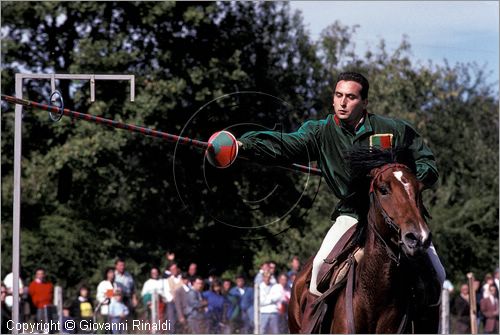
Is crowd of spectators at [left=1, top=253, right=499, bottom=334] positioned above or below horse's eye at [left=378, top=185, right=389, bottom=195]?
below

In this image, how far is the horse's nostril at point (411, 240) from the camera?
792 cm

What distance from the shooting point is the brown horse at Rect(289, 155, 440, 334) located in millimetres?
8352

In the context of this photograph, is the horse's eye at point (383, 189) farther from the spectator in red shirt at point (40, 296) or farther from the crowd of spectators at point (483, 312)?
the crowd of spectators at point (483, 312)

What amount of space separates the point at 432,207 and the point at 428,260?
1411 inches

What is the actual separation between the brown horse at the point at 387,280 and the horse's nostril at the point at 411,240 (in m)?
0.25

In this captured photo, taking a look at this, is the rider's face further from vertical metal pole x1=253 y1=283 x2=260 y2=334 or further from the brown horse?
vertical metal pole x1=253 y1=283 x2=260 y2=334

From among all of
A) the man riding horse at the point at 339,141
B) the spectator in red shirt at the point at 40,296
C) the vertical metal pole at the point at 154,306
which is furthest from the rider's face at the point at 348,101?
the spectator in red shirt at the point at 40,296

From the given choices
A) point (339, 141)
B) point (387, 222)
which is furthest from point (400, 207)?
point (339, 141)

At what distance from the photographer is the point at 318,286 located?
30.8 ft

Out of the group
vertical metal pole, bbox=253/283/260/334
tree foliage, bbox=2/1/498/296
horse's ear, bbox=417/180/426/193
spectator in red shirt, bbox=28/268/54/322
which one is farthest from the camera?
tree foliage, bbox=2/1/498/296

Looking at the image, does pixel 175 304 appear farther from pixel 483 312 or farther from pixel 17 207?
pixel 17 207

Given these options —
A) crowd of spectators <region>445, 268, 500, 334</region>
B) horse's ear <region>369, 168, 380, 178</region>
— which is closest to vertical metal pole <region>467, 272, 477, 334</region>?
crowd of spectators <region>445, 268, 500, 334</region>

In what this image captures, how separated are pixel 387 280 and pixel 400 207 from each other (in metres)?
0.74

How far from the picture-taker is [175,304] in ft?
78.6
